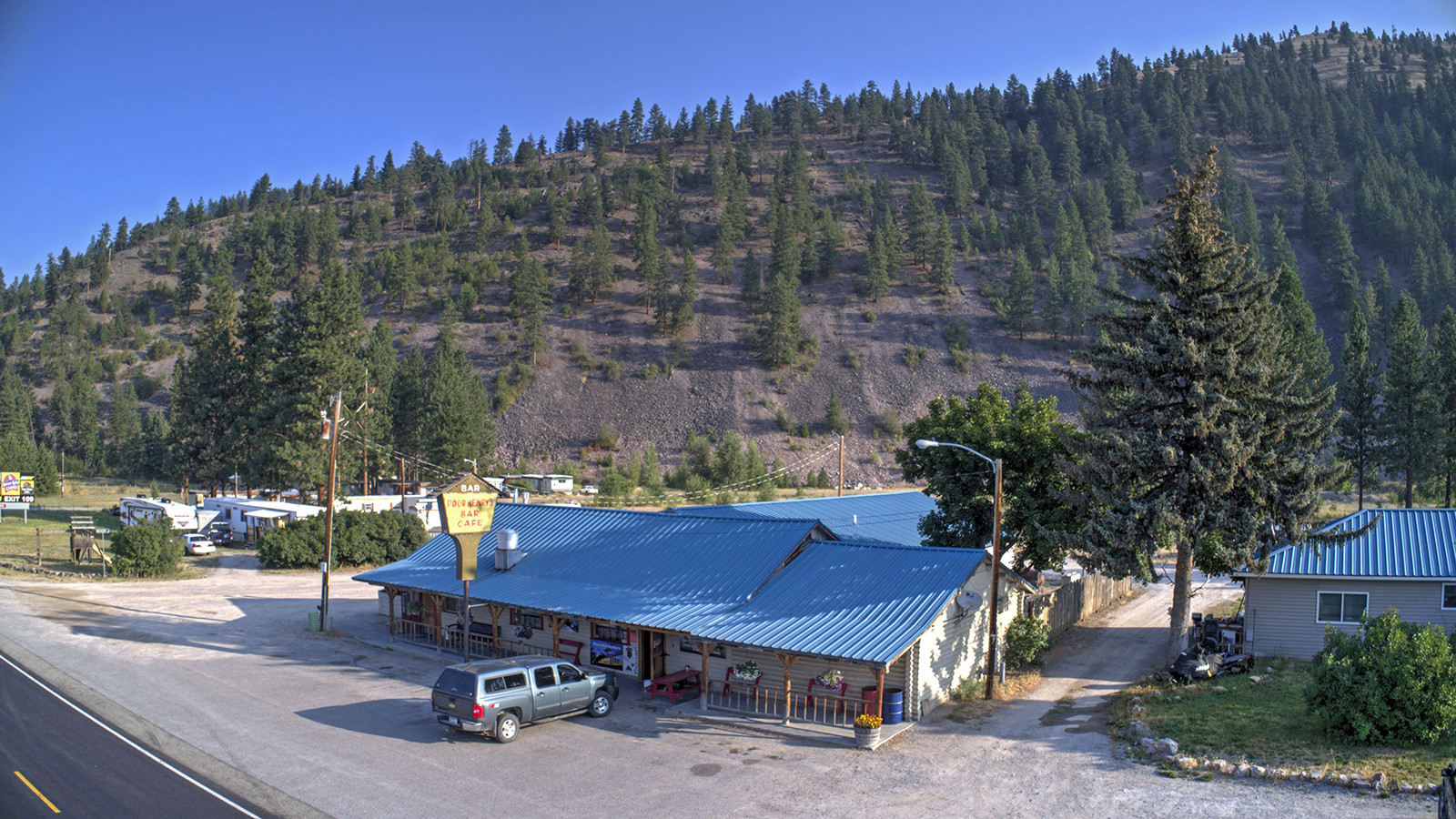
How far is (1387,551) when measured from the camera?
87.1ft

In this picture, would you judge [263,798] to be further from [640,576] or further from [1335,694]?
[1335,694]

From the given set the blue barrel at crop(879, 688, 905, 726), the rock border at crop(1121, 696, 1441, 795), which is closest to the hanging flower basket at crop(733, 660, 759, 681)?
the blue barrel at crop(879, 688, 905, 726)

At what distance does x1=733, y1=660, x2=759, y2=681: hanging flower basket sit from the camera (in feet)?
71.5

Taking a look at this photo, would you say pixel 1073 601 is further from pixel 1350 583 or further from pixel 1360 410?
pixel 1360 410

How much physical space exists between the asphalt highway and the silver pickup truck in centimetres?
473

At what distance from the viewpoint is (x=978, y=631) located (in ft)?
80.6

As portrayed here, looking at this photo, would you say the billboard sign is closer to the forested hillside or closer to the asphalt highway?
the forested hillside

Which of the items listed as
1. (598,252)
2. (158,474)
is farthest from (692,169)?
(158,474)

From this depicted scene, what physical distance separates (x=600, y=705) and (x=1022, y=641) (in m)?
12.7

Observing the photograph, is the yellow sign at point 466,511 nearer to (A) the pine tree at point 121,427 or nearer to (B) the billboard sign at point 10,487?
(B) the billboard sign at point 10,487

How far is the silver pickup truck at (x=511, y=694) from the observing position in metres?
19.0

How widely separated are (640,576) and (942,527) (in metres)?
11.8

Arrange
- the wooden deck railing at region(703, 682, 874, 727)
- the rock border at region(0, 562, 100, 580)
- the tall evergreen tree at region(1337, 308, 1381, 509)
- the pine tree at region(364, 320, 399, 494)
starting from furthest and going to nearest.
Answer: the pine tree at region(364, 320, 399, 494) → the tall evergreen tree at region(1337, 308, 1381, 509) → the rock border at region(0, 562, 100, 580) → the wooden deck railing at region(703, 682, 874, 727)

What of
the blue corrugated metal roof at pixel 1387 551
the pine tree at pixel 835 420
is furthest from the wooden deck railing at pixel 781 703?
the pine tree at pixel 835 420
